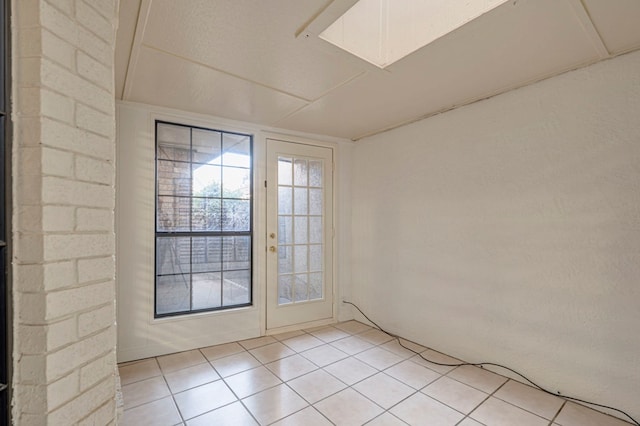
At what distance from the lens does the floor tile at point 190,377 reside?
213cm

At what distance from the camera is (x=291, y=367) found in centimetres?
241

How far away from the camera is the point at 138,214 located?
2539mm

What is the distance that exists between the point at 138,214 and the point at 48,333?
74.7 inches

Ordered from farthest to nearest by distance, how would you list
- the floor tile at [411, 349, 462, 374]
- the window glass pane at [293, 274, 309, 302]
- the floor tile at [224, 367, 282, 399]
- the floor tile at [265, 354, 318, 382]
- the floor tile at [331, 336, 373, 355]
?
1. the window glass pane at [293, 274, 309, 302]
2. the floor tile at [331, 336, 373, 355]
3. the floor tile at [411, 349, 462, 374]
4. the floor tile at [265, 354, 318, 382]
5. the floor tile at [224, 367, 282, 399]

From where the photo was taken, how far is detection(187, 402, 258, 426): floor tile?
1.74 m

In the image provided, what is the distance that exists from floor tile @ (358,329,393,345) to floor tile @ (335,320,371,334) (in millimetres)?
96

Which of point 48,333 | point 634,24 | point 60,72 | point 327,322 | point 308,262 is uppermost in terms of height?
point 634,24

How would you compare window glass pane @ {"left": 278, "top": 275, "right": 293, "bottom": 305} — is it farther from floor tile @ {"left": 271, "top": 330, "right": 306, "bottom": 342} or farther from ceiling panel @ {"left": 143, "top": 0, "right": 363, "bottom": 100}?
ceiling panel @ {"left": 143, "top": 0, "right": 363, "bottom": 100}

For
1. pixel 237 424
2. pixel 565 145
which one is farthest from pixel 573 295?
pixel 237 424

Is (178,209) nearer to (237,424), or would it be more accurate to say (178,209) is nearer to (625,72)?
(237,424)

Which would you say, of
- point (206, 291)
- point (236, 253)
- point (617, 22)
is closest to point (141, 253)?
point (206, 291)

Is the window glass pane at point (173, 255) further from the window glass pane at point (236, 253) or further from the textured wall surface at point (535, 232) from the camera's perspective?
the textured wall surface at point (535, 232)

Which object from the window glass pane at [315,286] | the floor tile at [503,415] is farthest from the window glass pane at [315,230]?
the floor tile at [503,415]

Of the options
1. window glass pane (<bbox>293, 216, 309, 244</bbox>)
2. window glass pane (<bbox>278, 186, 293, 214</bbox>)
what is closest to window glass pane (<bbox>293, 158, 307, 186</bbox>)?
window glass pane (<bbox>278, 186, 293, 214</bbox>)
